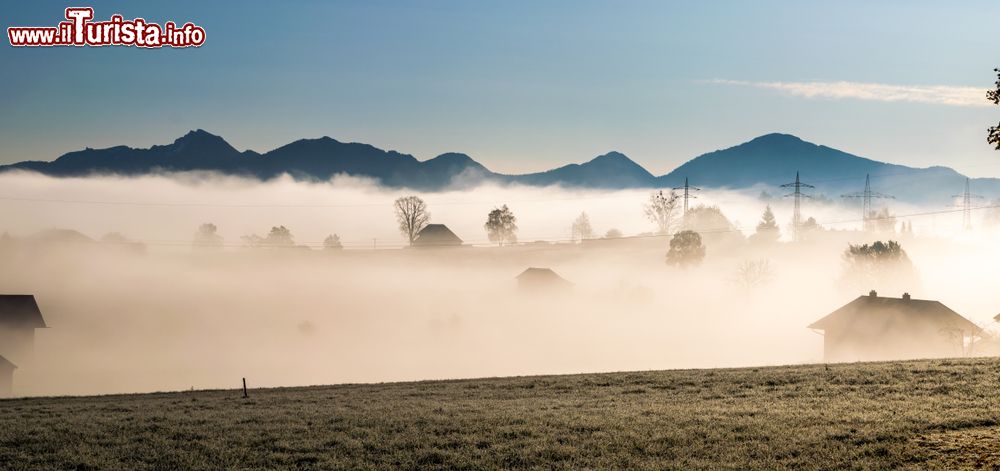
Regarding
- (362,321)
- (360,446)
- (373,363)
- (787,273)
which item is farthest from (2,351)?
(787,273)

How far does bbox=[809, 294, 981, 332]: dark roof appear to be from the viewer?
8206 cm

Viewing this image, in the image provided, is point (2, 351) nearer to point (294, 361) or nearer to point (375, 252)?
point (294, 361)

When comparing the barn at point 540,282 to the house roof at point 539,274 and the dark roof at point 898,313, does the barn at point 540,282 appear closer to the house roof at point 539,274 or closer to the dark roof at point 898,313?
the house roof at point 539,274

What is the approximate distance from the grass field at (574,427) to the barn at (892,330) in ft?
159

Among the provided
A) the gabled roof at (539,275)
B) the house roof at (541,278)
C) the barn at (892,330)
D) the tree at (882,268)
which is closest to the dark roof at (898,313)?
the barn at (892,330)

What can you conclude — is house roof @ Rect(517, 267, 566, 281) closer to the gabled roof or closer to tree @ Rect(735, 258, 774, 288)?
the gabled roof

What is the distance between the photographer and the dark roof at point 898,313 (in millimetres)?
82062

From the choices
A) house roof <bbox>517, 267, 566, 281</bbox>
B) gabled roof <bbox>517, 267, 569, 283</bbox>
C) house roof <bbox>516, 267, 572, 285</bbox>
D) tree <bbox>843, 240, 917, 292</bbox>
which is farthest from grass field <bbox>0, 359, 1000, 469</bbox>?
house roof <bbox>517, 267, 566, 281</bbox>

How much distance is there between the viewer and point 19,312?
290ft

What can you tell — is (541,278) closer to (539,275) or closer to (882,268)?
(539,275)

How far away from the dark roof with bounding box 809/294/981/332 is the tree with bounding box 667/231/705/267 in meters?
86.9

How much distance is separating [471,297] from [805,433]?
13092cm

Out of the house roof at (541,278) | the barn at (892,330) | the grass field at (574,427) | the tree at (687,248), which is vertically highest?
the tree at (687,248)

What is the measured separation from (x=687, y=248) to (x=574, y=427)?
15447 centimetres
